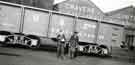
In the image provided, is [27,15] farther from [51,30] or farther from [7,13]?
[51,30]

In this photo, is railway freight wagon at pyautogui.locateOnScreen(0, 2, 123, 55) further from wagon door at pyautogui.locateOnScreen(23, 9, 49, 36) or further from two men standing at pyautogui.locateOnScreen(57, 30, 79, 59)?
two men standing at pyautogui.locateOnScreen(57, 30, 79, 59)

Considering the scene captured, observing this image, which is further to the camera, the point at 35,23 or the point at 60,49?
the point at 35,23

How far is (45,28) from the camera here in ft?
29.1

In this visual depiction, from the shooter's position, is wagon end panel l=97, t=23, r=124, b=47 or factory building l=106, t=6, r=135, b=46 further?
factory building l=106, t=6, r=135, b=46

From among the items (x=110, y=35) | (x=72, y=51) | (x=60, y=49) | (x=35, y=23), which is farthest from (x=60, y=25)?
(x=110, y=35)

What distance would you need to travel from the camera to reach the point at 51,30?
8.92m

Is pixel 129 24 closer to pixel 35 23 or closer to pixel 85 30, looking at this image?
pixel 85 30

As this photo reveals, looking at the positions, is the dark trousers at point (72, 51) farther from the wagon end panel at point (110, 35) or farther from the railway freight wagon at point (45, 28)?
the wagon end panel at point (110, 35)

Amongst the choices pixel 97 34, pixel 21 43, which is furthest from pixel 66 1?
pixel 21 43

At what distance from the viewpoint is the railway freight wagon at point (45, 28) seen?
838 cm

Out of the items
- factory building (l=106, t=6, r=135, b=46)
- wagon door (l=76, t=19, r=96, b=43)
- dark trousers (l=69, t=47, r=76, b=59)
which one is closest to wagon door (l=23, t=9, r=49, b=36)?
dark trousers (l=69, t=47, r=76, b=59)

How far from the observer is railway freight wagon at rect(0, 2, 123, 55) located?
27.5 ft

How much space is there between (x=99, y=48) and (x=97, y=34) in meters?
1.01

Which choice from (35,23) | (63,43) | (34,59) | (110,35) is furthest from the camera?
(110,35)
